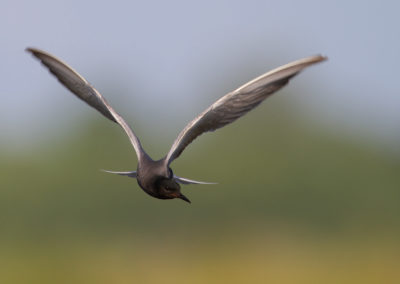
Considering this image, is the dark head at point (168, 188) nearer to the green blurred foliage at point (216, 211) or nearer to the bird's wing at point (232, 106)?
the bird's wing at point (232, 106)

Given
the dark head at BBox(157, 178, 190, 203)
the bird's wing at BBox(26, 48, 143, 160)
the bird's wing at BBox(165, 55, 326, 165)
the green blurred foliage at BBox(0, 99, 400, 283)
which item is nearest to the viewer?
the bird's wing at BBox(165, 55, 326, 165)

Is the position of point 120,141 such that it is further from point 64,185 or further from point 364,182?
point 364,182

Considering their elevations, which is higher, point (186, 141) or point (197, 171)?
point (186, 141)

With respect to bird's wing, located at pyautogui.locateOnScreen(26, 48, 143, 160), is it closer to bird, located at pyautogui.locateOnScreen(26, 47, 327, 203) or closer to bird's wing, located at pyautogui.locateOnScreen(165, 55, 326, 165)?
bird, located at pyautogui.locateOnScreen(26, 47, 327, 203)

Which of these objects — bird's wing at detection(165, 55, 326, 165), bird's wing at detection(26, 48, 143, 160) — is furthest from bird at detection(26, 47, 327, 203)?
bird's wing at detection(26, 48, 143, 160)

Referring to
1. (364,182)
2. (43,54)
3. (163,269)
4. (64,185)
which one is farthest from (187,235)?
(43,54)

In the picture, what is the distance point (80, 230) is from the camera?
6091 centimetres

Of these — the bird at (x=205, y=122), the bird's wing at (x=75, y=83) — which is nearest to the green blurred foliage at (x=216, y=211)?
the bird's wing at (x=75, y=83)

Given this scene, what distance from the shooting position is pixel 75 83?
14.3 metres

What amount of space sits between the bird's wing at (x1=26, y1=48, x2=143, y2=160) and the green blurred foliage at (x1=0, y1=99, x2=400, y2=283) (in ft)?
106

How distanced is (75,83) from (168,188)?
239 cm

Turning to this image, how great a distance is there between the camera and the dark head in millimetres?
12703

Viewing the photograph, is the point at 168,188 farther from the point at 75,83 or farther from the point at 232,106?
the point at 75,83

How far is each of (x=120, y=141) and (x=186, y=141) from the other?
2153 inches
